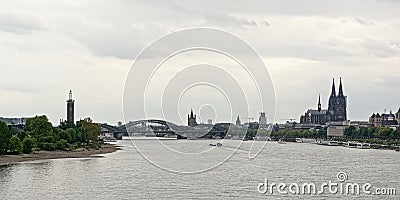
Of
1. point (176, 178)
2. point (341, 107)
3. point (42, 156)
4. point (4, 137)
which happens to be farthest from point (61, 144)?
point (341, 107)

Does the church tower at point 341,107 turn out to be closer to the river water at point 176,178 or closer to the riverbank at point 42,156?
the riverbank at point 42,156

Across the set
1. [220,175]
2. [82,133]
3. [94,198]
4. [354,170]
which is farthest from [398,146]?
[94,198]

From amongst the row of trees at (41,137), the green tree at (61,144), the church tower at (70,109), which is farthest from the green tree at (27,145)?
the church tower at (70,109)

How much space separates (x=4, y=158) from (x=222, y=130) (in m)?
113

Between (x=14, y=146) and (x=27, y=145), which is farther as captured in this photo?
(x=27, y=145)

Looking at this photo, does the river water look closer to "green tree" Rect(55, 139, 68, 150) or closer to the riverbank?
the riverbank

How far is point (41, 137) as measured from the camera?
82.6 meters

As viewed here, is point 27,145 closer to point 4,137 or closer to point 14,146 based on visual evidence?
point 14,146

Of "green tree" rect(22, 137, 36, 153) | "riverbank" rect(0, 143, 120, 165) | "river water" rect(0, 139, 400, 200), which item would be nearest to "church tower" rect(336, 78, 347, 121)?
"riverbank" rect(0, 143, 120, 165)

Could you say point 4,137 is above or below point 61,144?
above

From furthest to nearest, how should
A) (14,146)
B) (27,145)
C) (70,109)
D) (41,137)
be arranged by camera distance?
(70,109) → (41,137) → (27,145) → (14,146)

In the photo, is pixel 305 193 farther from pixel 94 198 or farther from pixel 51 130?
pixel 51 130

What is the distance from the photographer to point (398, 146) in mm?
107812

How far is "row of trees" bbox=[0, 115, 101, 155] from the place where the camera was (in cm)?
6681
